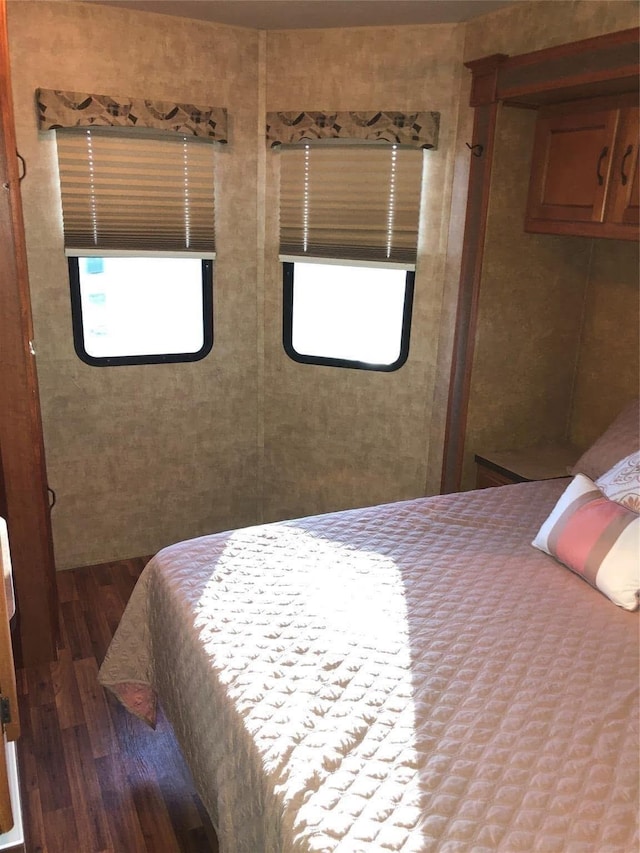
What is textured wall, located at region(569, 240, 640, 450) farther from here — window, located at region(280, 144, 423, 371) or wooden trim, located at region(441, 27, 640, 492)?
window, located at region(280, 144, 423, 371)

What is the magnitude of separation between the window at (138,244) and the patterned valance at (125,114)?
76 millimetres

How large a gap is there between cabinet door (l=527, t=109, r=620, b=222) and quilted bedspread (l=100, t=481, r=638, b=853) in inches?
49.9

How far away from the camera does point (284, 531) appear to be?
2301mm

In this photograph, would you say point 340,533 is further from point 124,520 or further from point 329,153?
point 329,153

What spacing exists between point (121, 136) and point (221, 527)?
2020mm

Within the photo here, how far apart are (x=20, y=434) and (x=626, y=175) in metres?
2.38

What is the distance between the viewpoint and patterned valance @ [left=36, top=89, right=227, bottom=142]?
2.80 meters

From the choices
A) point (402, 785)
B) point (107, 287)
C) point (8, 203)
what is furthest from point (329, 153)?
point (402, 785)

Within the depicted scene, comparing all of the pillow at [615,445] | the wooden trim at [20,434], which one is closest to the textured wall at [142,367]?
the wooden trim at [20,434]

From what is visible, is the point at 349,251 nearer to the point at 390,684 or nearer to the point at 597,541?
the point at 597,541

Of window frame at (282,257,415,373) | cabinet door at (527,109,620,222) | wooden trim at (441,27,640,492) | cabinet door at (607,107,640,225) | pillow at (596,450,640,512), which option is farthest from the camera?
window frame at (282,257,415,373)

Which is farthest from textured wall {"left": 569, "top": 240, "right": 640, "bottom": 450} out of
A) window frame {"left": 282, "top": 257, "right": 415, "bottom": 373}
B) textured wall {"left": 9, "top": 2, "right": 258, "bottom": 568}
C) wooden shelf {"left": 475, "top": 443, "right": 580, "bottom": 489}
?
textured wall {"left": 9, "top": 2, "right": 258, "bottom": 568}

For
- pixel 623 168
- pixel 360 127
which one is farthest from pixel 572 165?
pixel 360 127

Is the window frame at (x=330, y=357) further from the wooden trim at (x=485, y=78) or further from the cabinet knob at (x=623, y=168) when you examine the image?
the cabinet knob at (x=623, y=168)
